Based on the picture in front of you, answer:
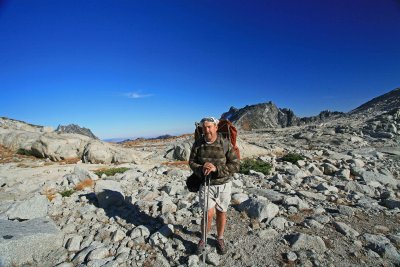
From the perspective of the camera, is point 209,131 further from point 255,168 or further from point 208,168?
point 255,168

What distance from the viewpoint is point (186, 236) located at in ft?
21.6

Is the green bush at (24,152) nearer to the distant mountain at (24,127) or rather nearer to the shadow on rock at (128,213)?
the distant mountain at (24,127)

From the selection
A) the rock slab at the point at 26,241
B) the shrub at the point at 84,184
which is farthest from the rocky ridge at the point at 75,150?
the rock slab at the point at 26,241

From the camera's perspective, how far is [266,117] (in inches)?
2643

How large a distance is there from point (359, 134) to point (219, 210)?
28635 millimetres

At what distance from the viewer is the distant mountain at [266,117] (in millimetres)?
63656

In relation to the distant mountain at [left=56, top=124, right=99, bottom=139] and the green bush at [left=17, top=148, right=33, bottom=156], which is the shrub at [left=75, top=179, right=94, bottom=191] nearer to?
the green bush at [left=17, top=148, right=33, bottom=156]

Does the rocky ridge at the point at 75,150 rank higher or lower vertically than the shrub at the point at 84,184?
higher

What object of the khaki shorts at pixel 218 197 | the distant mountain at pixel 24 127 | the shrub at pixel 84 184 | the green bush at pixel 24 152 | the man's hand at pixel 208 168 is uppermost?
the distant mountain at pixel 24 127

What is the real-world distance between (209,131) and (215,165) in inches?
29.0

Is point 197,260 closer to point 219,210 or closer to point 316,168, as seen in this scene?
point 219,210

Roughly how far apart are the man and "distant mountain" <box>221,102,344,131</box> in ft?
183

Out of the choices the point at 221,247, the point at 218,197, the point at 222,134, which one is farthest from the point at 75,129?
the point at 221,247

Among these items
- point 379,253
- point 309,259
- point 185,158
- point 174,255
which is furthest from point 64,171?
point 379,253
